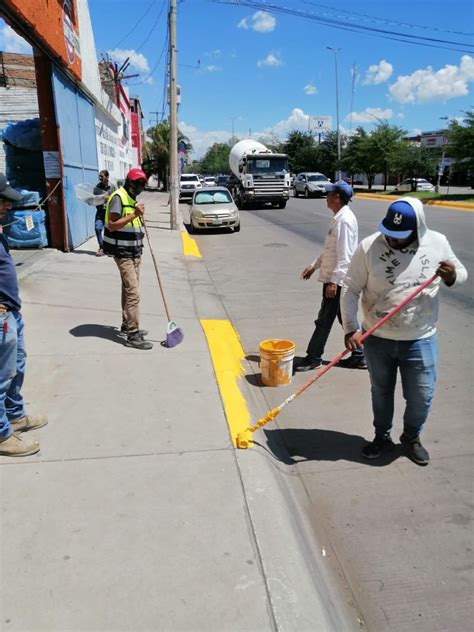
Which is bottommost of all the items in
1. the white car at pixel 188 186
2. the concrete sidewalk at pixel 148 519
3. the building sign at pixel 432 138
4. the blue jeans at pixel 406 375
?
the concrete sidewalk at pixel 148 519

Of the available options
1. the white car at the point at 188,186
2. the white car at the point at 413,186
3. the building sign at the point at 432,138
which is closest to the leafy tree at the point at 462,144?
the white car at the point at 413,186

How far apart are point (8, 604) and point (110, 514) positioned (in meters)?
0.67

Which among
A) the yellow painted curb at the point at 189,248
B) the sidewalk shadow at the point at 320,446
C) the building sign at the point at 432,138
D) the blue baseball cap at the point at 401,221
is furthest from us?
the building sign at the point at 432,138

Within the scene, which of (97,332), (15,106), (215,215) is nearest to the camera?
(97,332)

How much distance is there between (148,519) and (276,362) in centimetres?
223

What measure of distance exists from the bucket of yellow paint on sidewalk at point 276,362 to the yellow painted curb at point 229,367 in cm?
32

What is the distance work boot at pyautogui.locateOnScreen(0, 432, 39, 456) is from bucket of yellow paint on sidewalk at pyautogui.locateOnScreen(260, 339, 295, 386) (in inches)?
84.7

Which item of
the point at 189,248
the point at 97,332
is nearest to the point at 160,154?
the point at 189,248

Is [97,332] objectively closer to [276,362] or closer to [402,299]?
[276,362]

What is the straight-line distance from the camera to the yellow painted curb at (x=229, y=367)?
3.95 meters

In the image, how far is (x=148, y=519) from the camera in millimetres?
2748

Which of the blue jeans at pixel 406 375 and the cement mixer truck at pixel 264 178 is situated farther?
the cement mixer truck at pixel 264 178

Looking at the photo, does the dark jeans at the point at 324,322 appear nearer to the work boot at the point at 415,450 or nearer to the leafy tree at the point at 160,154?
the work boot at the point at 415,450

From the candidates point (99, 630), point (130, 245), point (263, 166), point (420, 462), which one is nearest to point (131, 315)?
point (130, 245)
